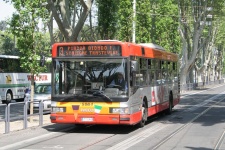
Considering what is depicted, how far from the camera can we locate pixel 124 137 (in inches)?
550

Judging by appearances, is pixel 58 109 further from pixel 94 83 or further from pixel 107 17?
pixel 107 17

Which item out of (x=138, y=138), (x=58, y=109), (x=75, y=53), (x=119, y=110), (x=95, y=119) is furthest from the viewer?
(x=75, y=53)

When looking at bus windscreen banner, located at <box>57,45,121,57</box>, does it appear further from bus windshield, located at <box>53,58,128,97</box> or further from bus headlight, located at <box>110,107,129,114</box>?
bus headlight, located at <box>110,107,129,114</box>

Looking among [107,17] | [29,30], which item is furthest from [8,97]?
[29,30]

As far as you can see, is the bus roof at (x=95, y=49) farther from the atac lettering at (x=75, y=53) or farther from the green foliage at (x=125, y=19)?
the green foliage at (x=125, y=19)

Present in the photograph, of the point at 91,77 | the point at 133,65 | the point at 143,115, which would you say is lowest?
the point at 143,115

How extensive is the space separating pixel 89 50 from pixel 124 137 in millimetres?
2938

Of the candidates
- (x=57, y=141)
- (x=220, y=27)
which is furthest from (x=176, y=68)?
(x=220, y=27)

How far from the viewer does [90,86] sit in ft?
47.7

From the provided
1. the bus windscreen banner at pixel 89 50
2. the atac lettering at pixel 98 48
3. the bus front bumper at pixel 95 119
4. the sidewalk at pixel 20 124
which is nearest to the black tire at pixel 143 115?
the bus front bumper at pixel 95 119

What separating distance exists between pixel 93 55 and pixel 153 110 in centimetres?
467

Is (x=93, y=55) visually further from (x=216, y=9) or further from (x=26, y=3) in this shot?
(x=216, y=9)

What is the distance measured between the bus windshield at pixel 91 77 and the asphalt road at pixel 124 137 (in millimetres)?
1349

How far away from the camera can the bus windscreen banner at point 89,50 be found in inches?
575
